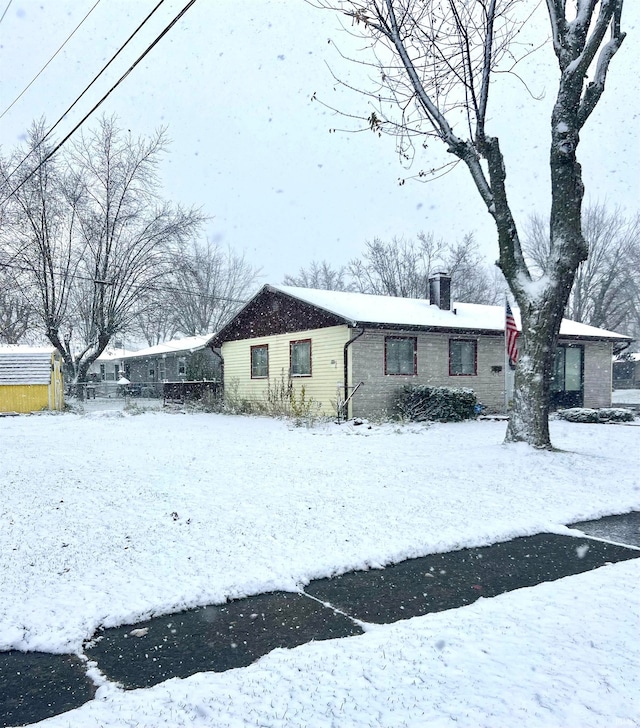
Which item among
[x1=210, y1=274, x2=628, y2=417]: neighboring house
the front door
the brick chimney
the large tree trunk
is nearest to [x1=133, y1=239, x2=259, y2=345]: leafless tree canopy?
[x1=210, y1=274, x2=628, y2=417]: neighboring house

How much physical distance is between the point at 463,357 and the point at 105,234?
19917 mm

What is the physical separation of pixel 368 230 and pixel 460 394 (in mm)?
33738

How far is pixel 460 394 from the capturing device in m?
16.6

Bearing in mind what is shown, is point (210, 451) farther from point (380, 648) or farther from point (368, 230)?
point (368, 230)

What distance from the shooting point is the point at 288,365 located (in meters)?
19.3

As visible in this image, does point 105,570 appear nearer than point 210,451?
Yes

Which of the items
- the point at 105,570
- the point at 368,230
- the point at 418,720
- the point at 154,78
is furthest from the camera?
the point at 368,230

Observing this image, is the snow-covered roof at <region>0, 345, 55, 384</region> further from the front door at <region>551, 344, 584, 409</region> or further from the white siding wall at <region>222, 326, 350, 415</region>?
the front door at <region>551, 344, 584, 409</region>

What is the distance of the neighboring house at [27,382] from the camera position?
2091 cm

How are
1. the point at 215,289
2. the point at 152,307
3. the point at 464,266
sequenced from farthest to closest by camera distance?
the point at 215,289, the point at 464,266, the point at 152,307

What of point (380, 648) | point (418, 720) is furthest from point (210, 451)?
point (418, 720)

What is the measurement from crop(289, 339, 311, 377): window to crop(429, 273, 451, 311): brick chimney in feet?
18.8

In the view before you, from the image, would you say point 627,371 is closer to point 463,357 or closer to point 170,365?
point 463,357

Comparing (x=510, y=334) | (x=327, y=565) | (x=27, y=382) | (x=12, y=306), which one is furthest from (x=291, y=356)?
(x=12, y=306)
